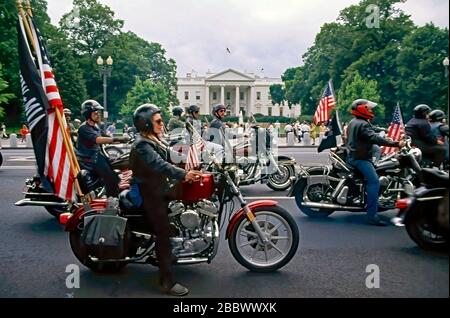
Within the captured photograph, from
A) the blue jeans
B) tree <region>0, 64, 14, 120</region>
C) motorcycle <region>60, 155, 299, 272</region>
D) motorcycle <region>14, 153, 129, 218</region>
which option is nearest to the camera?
tree <region>0, 64, 14, 120</region>

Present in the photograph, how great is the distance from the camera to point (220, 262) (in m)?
3.60

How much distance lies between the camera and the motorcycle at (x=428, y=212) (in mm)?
1656

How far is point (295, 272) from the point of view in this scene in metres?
3.13

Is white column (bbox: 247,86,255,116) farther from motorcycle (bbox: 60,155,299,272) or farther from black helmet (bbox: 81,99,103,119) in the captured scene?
black helmet (bbox: 81,99,103,119)

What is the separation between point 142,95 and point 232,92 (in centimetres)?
65

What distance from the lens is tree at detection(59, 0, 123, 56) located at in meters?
2.40

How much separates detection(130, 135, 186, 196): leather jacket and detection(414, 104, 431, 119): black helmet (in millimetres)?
1328

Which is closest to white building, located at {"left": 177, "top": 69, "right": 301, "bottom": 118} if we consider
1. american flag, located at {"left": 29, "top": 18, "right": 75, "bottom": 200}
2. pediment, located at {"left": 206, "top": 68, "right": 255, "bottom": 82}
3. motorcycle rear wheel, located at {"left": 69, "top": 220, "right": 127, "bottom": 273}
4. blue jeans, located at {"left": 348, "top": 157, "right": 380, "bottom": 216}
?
pediment, located at {"left": 206, "top": 68, "right": 255, "bottom": 82}

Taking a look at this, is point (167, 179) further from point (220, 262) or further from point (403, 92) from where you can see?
point (403, 92)

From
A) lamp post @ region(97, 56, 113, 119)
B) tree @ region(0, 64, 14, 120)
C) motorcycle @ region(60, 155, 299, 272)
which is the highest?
lamp post @ region(97, 56, 113, 119)

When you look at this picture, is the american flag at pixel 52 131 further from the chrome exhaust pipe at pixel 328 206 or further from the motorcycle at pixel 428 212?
the chrome exhaust pipe at pixel 328 206

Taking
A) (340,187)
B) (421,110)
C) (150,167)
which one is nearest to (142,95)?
(150,167)

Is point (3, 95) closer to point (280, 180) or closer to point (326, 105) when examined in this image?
point (326, 105)
